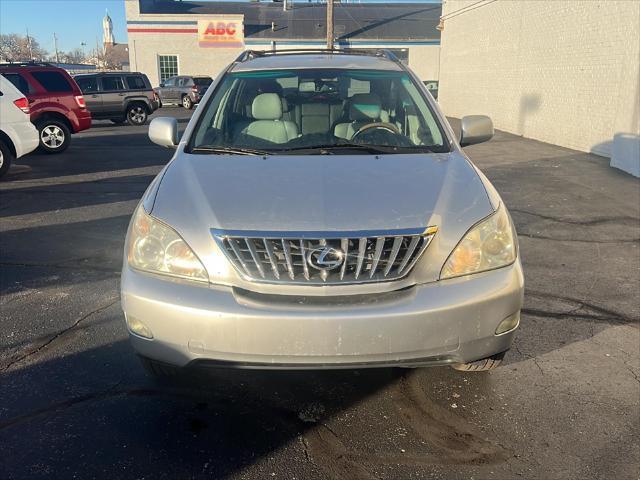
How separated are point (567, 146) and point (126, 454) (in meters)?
14.3

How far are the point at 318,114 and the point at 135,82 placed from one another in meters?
19.4

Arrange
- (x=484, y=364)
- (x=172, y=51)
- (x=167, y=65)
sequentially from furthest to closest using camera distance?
(x=167, y=65), (x=172, y=51), (x=484, y=364)

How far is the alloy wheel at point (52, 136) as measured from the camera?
43.9 ft

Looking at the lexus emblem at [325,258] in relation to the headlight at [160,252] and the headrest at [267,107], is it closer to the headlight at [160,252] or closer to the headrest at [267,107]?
the headlight at [160,252]

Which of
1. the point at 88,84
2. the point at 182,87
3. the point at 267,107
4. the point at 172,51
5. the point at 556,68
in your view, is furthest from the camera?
the point at 172,51

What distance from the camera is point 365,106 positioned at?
169 inches

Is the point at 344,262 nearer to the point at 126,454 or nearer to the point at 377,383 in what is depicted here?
the point at 377,383

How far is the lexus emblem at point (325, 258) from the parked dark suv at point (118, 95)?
20510 mm

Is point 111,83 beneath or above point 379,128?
above

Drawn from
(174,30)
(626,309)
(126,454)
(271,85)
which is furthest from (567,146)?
(174,30)

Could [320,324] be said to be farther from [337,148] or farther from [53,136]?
[53,136]

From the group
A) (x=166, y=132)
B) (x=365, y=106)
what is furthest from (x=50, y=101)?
(x=365, y=106)

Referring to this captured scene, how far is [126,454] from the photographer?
2.63 metres

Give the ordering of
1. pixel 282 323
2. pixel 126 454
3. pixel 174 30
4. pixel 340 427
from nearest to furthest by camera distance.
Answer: pixel 282 323 → pixel 126 454 → pixel 340 427 → pixel 174 30
